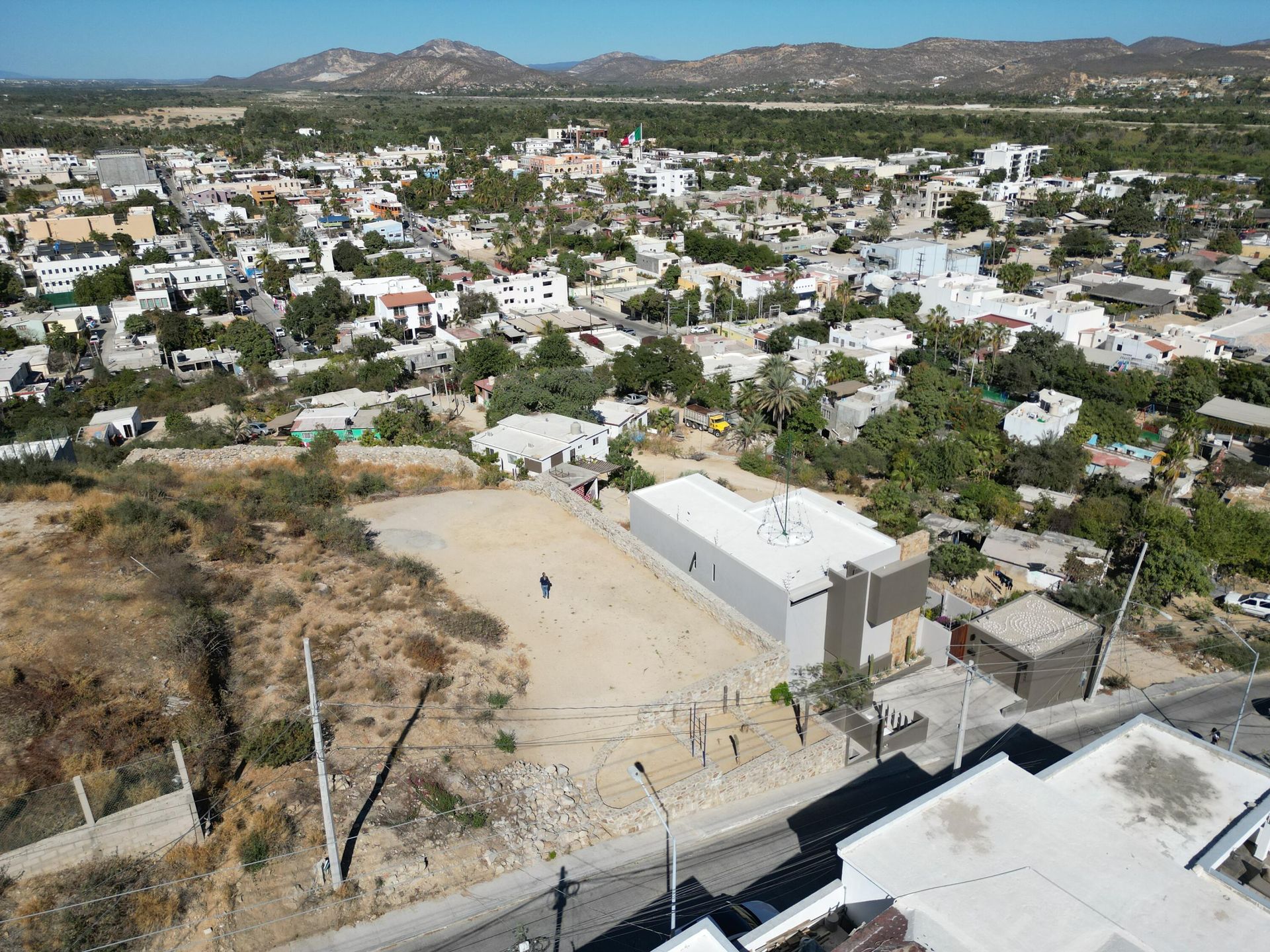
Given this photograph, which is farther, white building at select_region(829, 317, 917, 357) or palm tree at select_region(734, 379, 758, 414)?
white building at select_region(829, 317, 917, 357)

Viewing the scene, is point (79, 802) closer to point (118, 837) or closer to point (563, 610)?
point (118, 837)

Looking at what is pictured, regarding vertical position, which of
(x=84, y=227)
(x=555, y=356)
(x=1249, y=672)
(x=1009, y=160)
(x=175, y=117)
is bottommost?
(x=1249, y=672)

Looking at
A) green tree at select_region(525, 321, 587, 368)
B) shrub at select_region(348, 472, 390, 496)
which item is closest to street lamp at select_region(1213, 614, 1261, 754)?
shrub at select_region(348, 472, 390, 496)

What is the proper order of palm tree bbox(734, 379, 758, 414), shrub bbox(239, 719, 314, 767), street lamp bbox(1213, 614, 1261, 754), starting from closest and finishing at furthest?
1. shrub bbox(239, 719, 314, 767)
2. street lamp bbox(1213, 614, 1261, 754)
3. palm tree bbox(734, 379, 758, 414)

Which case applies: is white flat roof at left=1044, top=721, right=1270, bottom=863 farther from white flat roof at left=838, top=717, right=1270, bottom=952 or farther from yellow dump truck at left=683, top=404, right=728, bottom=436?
yellow dump truck at left=683, top=404, right=728, bottom=436

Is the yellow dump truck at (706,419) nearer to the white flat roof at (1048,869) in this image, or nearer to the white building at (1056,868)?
the white building at (1056,868)

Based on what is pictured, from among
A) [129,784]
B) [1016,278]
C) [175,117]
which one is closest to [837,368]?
[1016,278]

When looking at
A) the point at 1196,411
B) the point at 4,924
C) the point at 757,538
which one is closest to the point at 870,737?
the point at 757,538
